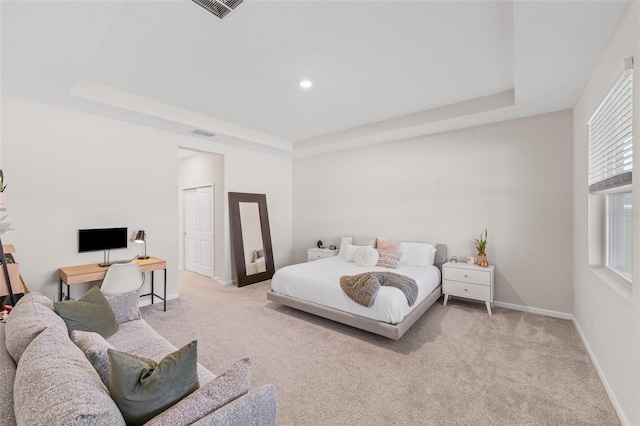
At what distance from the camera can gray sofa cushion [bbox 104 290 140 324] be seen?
8.09 feet

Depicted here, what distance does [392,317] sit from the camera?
283 cm

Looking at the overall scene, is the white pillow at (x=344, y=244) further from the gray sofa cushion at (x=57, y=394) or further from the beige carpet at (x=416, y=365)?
the gray sofa cushion at (x=57, y=394)

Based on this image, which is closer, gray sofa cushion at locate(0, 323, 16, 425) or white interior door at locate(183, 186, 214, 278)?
gray sofa cushion at locate(0, 323, 16, 425)

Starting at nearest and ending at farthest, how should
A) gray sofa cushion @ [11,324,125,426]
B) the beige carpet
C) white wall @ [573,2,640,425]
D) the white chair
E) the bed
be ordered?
gray sofa cushion @ [11,324,125,426]
white wall @ [573,2,640,425]
the beige carpet
the bed
the white chair

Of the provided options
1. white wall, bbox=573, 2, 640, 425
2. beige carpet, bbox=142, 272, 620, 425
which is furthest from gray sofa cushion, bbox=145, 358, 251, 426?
white wall, bbox=573, 2, 640, 425

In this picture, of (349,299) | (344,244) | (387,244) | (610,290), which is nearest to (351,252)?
(344,244)

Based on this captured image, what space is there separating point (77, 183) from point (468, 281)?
5185mm

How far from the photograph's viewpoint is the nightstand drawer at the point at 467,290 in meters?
3.66

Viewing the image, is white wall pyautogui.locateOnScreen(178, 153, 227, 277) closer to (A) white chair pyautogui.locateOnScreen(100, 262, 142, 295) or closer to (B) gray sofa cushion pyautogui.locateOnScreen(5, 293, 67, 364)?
(A) white chair pyautogui.locateOnScreen(100, 262, 142, 295)

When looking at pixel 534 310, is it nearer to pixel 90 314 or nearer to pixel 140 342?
pixel 140 342

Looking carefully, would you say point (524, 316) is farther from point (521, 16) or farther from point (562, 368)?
point (521, 16)

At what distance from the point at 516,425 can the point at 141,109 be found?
15.7 ft

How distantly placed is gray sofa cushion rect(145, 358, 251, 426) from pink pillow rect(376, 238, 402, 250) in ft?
11.8

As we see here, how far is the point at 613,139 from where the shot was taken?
2127 millimetres
